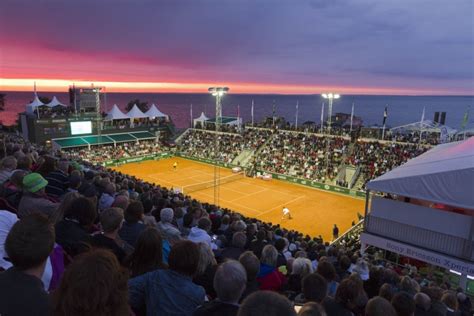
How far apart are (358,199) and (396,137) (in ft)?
45.4

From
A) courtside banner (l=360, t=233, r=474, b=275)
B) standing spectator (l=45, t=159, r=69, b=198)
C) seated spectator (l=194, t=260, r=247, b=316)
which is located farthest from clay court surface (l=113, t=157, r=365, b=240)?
seated spectator (l=194, t=260, r=247, b=316)

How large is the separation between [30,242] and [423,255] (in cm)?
1634

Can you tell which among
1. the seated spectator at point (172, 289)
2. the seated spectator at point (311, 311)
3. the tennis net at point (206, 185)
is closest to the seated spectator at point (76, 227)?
the seated spectator at point (172, 289)

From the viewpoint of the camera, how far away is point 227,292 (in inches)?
127

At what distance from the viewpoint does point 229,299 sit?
326 centimetres

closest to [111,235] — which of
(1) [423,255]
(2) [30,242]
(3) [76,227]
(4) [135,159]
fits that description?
(3) [76,227]

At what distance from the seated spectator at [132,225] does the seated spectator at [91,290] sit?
350 cm

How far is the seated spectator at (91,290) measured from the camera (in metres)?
2.15

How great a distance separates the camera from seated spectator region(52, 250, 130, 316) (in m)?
2.15

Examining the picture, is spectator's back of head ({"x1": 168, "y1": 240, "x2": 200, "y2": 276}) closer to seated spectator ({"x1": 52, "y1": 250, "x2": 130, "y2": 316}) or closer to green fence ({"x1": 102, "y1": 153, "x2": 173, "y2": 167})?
seated spectator ({"x1": 52, "y1": 250, "x2": 130, "y2": 316})

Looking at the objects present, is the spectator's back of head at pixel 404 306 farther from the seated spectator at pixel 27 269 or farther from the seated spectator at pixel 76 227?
the seated spectator at pixel 27 269

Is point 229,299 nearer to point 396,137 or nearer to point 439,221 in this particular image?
point 439,221

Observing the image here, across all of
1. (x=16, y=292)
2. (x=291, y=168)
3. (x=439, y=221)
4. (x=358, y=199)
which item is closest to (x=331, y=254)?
(x=439, y=221)

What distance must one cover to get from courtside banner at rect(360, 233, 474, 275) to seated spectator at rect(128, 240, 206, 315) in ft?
47.9
